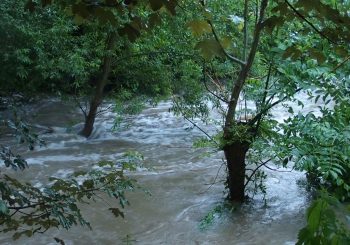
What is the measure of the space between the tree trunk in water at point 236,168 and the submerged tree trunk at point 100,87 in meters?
3.37

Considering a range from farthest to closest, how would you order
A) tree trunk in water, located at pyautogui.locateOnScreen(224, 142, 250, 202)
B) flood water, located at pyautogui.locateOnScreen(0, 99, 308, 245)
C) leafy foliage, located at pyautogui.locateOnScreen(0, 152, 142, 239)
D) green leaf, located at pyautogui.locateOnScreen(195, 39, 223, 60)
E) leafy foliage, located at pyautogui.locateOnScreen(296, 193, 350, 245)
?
tree trunk in water, located at pyautogui.locateOnScreen(224, 142, 250, 202) → flood water, located at pyautogui.locateOnScreen(0, 99, 308, 245) → leafy foliage, located at pyautogui.locateOnScreen(0, 152, 142, 239) → green leaf, located at pyautogui.locateOnScreen(195, 39, 223, 60) → leafy foliage, located at pyautogui.locateOnScreen(296, 193, 350, 245)

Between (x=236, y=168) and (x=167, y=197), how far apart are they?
1.09 meters

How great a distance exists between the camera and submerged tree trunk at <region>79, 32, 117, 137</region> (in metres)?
7.16

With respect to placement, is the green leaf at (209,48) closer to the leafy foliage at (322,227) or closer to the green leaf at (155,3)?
the green leaf at (155,3)

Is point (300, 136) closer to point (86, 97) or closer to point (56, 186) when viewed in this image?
point (56, 186)

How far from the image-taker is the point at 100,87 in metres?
7.77

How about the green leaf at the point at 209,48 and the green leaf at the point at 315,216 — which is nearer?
the green leaf at the point at 315,216

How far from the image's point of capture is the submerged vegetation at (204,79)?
4.26ft

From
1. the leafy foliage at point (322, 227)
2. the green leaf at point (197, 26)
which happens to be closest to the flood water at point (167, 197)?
the green leaf at point (197, 26)

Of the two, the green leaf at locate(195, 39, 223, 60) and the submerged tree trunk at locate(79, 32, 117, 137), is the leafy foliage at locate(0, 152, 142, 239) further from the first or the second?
the submerged tree trunk at locate(79, 32, 117, 137)

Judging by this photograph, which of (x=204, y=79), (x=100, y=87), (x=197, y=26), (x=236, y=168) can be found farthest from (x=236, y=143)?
(x=100, y=87)

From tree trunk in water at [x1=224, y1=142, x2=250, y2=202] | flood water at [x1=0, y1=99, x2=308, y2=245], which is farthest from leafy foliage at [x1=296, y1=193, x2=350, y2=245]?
tree trunk in water at [x1=224, y1=142, x2=250, y2=202]

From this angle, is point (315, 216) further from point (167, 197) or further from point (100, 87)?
point (100, 87)

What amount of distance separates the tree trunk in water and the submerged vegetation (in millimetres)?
10
